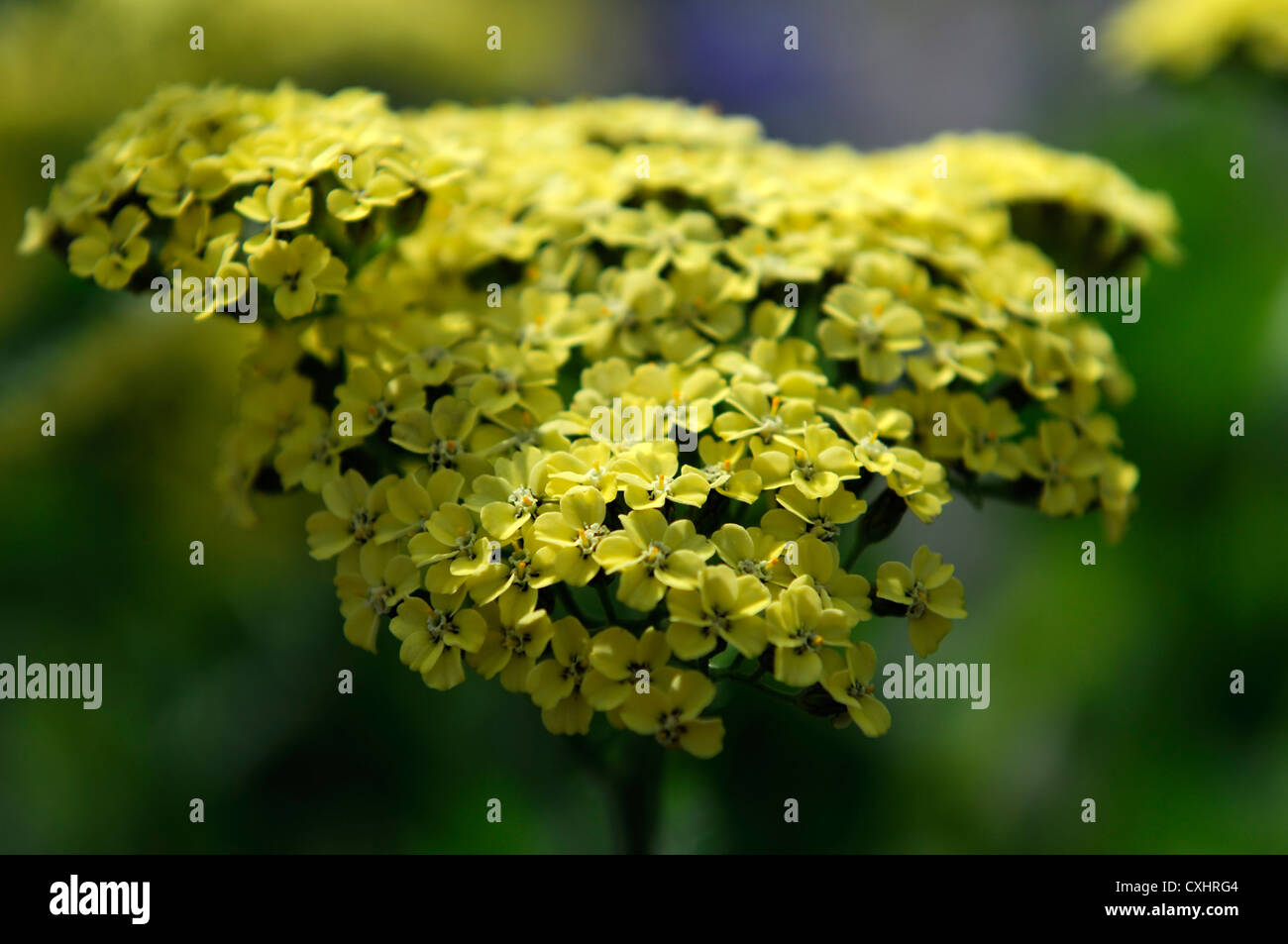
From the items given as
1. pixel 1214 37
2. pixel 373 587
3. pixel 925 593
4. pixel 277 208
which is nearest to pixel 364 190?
pixel 277 208

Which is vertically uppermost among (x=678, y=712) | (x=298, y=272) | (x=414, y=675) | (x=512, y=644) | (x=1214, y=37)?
(x=1214, y=37)

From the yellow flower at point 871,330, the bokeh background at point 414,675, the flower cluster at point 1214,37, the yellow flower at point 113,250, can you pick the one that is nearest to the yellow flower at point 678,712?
the yellow flower at point 871,330

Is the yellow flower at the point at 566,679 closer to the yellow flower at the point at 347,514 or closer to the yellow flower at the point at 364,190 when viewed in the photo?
the yellow flower at the point at 347,514

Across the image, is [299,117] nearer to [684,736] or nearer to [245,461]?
[245,461]

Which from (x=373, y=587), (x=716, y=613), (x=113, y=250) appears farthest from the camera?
(x=113, y=250)

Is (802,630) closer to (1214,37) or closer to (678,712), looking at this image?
(678,712)
